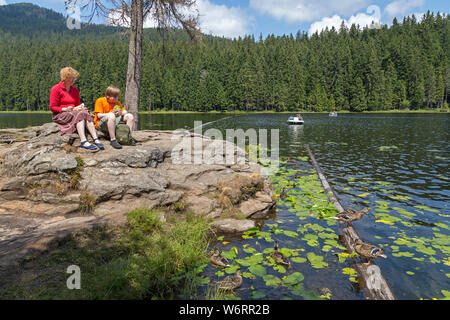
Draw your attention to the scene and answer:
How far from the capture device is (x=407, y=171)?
14695mm

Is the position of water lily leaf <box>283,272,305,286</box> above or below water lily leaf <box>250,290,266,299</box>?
above

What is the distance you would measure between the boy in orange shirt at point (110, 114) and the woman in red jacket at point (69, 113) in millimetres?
383

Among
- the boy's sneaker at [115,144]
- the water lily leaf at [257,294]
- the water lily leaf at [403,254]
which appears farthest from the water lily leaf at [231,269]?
the boy's sneaker at [115,144]

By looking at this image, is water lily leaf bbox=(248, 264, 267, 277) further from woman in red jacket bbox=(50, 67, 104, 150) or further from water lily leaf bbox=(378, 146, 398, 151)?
water lily leaf bbox=(378, 146, 398, 151)

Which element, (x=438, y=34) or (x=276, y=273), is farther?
(x=438, y=34)

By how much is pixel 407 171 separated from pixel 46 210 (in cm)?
1571

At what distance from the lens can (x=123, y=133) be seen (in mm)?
8328

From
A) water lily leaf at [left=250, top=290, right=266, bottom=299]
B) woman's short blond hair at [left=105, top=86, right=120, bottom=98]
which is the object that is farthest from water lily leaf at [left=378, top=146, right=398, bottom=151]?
water lily leaf at [left=250, top=290, right=266, bottom=299]

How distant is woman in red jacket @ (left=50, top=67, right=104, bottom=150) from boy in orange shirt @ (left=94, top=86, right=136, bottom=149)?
0.38 meters

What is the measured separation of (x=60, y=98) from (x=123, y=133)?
1.80m

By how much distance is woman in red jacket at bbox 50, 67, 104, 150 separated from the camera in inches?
291

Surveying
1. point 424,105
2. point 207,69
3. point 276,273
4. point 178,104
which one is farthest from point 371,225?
point 424,105

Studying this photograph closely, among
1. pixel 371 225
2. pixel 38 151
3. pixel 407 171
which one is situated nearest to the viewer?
pixel 38 151

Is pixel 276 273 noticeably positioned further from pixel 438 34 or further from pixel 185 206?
pixel 438 34
